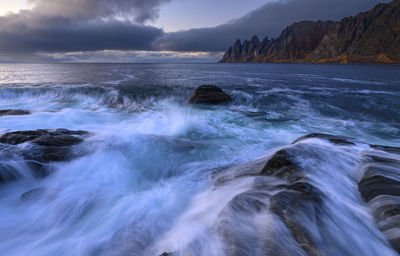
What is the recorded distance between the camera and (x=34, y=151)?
463 centimetres

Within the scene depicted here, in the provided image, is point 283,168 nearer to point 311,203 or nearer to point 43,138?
point 311,203

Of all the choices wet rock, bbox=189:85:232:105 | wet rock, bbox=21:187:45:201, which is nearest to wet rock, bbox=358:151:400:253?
wet rock, bbox=21:187:45:201

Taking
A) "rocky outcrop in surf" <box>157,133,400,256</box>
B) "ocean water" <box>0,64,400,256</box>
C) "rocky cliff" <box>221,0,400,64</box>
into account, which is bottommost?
"ocean water" <box>0,64,400,256</box>

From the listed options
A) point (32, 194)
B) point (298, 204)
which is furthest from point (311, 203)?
point (32, 194)

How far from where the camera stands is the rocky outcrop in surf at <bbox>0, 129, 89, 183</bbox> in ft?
13.9

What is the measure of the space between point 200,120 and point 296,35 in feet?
774

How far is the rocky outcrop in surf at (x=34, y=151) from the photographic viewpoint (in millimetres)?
4227

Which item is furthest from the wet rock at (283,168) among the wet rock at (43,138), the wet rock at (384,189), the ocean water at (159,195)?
the wet rock at (43,138)

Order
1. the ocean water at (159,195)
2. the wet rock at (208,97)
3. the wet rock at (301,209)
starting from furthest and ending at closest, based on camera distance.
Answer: the wet rock at (208,97) < the ocean water at (159,195) < the wet rock at (301,209)

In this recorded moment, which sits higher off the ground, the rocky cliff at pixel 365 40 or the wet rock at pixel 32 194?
the rocky cliff at pixel 365 40

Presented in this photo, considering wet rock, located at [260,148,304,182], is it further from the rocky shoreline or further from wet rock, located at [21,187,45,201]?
wet rock, located at [21,187,45,201]

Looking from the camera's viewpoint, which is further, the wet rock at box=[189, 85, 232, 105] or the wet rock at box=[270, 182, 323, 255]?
the wet rock at box=[189, 85, 232, 105]

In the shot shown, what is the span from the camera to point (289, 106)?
560 inches

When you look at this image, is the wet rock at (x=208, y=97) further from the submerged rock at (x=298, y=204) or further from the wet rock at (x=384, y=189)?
the wet rock at (x=384, y=189)
